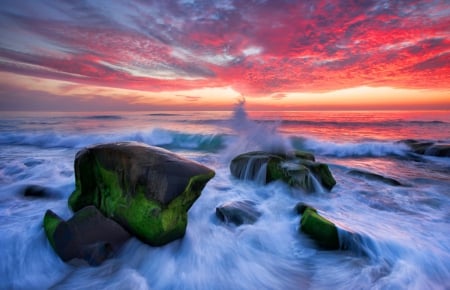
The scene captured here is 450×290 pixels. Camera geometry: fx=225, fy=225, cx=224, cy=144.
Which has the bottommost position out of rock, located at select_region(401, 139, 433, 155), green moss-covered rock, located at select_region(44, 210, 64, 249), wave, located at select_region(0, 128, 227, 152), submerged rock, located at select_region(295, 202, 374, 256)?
wave, located at select_region(0, 128, 227, 152)

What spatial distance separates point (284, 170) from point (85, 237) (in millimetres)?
4985

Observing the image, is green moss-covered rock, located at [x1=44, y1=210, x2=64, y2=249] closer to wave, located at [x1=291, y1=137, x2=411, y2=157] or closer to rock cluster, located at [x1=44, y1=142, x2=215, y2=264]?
rock cluster, located at [x1=44, y1=142, x2=215, y2=264]

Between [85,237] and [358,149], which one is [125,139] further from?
[358,149]

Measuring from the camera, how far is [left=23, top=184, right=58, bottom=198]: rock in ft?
18.7

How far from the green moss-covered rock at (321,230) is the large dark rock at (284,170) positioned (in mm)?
2222

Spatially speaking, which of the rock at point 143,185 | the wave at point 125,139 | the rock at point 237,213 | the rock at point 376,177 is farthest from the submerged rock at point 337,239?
the wave at point 125,139

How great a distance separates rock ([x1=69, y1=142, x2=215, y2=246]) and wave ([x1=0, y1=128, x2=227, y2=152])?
445 inches

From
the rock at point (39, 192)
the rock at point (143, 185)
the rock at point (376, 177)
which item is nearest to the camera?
the rock at point (143, 185)

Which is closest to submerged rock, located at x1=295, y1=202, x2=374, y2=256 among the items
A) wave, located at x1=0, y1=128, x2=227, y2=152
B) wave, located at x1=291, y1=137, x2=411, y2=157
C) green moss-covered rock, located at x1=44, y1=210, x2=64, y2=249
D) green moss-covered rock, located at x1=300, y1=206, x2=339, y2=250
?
green moss-covered rock, located at x1=300, y1=206, x2=339, y2=250

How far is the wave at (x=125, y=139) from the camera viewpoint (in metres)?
15.9

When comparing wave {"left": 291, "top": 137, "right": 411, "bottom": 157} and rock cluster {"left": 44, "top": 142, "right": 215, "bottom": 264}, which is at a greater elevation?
rock cluster {"left": 44, "top": 142, "right": 215, "bottom": 264}

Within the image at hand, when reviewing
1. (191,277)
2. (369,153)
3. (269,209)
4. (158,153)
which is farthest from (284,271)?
(369,153)

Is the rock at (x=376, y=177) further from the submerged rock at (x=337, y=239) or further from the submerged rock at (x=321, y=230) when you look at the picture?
the submerged rock at (x=321, y=230)

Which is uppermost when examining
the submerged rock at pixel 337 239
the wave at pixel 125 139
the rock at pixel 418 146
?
the submerged rock at pixel 337 239
